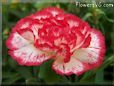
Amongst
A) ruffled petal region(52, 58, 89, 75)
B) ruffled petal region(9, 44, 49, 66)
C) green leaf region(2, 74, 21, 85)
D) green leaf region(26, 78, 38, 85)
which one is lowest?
green leaf region(2, 74, 21, 85)

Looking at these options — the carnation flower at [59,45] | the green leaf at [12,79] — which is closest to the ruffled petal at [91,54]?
the carnation flower at [59,45]

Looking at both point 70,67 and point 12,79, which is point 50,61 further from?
point 12,79

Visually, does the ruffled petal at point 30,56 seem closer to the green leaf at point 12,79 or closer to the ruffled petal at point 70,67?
the ruffled petal at point 70,67

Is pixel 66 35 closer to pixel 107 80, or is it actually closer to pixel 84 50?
pixel 84 50

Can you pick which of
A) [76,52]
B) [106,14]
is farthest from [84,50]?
[106,14]

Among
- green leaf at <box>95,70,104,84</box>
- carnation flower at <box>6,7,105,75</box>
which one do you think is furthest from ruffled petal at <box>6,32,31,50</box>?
green leaf at <box>95,70,104,84</box>

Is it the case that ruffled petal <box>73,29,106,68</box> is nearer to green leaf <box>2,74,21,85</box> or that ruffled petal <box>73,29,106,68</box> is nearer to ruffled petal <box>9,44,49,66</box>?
ruffled petal <box>9,44,49,66</box>
